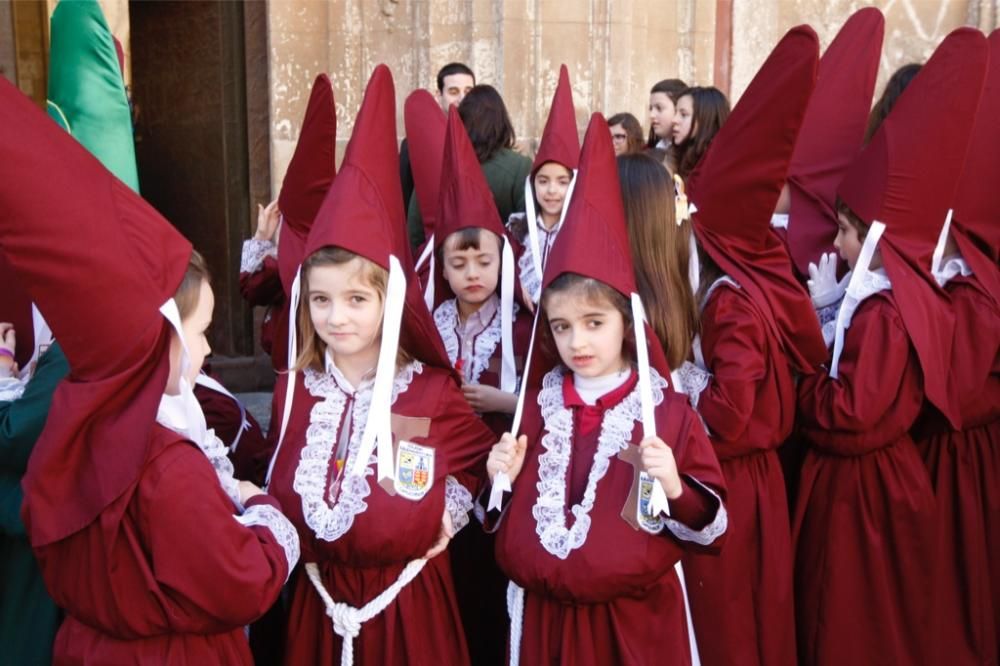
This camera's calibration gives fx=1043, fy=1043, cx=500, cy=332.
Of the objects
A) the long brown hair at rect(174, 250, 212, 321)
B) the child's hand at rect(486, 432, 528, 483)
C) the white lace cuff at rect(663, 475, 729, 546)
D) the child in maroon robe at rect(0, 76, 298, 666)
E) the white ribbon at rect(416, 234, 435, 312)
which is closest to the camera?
the child in maroon robe at rect(0, 76, 298, 666)

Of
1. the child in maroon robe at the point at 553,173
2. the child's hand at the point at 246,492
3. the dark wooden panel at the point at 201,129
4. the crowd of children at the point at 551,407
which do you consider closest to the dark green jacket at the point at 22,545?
the crowd of children at the point at 551,407

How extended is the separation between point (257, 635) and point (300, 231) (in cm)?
133

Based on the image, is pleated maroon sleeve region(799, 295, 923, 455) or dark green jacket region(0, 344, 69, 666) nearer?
dark green jacket region(0, 344, 69, 666)

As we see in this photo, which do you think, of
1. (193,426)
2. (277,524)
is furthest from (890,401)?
(193,426)

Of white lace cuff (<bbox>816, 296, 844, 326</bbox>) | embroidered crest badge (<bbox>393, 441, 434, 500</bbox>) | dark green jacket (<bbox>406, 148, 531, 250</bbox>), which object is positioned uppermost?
dark green jacket (<bbox>406, 148, 531, 250</bbox>)

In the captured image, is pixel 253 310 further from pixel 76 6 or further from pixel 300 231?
pixel 76 6

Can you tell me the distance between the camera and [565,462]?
8.22 ft

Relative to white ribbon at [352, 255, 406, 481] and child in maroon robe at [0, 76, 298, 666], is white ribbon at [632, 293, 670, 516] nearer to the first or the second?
white ribbon at [352, 255, 406, 481]

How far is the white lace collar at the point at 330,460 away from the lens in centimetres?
248

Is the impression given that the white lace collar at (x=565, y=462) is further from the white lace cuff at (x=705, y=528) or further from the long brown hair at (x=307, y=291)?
the long brown hair at (x=307, y=291)

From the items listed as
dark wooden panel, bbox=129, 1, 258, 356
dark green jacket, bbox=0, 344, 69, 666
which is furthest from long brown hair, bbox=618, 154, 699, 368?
dark wooden panel, bbox=129, 1, 258, 356

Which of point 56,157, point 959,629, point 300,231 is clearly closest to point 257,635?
point 300,231

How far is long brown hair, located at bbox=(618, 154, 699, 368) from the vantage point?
2719mm

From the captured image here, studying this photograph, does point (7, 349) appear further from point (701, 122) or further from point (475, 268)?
point (701, 122)
